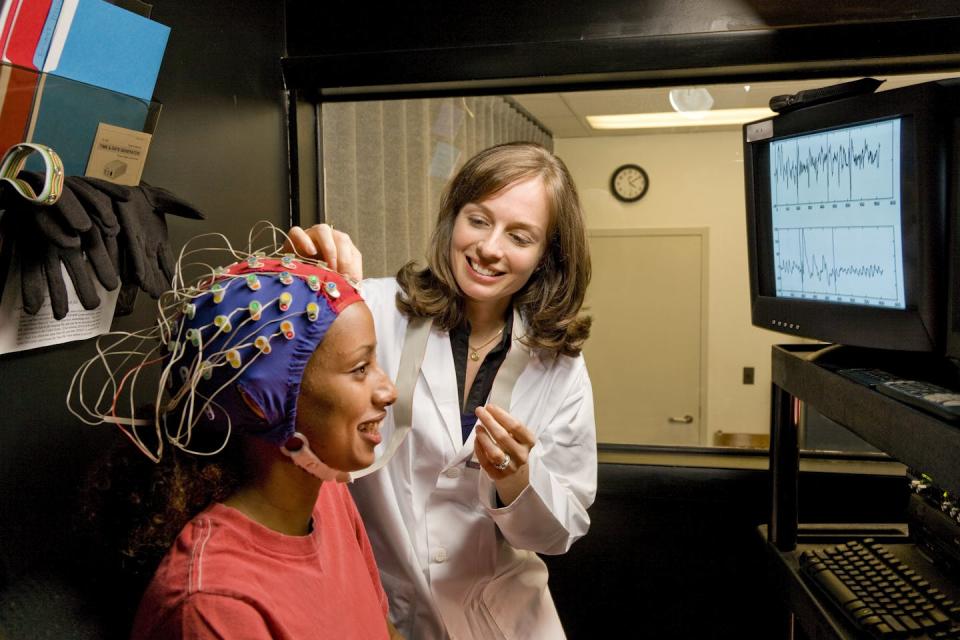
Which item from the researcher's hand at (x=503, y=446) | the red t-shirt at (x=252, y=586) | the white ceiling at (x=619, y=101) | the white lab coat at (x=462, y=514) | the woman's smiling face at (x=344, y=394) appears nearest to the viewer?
the red t-shirt at (x=252, y=586)

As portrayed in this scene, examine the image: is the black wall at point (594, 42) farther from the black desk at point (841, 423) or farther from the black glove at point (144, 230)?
the black glove at point (144, 230)

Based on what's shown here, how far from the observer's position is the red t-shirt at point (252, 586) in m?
0.90

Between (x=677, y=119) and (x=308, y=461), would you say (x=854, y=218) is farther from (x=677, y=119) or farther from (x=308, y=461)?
(x=677, y=119)

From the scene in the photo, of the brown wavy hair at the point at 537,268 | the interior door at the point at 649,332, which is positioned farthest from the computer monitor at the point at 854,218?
the interior door at the point at 649,332

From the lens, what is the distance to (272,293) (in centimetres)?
99

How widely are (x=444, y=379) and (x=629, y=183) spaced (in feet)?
7.28

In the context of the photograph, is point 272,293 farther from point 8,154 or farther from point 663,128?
point 663,128

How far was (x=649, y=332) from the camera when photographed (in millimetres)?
3615

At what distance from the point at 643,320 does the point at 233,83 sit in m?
2.31

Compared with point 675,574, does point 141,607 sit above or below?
above

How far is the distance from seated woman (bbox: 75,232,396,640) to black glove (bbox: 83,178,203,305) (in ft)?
0.58

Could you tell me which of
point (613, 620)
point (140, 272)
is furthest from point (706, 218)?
point (140, 272)

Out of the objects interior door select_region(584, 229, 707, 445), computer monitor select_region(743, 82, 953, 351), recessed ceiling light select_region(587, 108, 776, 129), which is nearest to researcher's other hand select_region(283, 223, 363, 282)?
computer monitor select_region(743, 82, 953, 351)

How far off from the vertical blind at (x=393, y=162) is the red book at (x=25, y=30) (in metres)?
1.25
